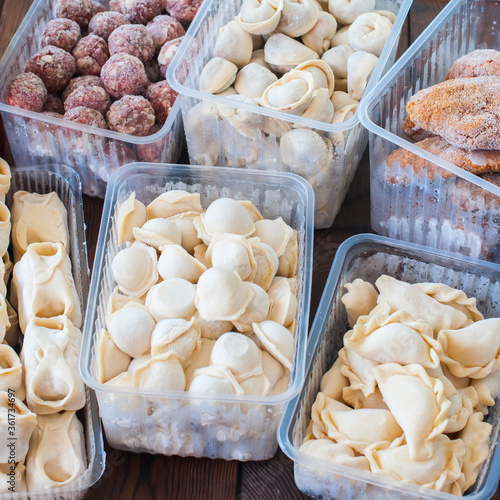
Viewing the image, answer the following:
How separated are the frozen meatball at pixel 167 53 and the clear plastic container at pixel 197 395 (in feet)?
0.75

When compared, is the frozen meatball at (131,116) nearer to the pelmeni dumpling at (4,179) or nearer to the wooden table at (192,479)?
the pelmeni dumpling at (4,179)

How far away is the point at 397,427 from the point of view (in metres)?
0.68

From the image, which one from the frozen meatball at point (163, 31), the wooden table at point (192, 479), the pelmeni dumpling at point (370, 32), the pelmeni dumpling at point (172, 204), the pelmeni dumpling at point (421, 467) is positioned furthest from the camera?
the frozen meatball at point (163, 31)

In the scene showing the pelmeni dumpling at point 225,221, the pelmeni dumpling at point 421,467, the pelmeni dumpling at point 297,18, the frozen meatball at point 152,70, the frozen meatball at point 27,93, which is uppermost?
the pelmeni dumpling at point 297,18

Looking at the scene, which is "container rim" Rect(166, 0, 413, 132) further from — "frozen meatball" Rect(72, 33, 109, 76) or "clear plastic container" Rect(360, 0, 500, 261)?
"frozen meatball" Rect(72, 33, 109, 76)

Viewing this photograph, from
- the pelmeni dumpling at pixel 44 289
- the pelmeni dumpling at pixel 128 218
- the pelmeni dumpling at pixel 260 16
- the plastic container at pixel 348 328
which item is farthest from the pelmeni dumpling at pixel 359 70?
the pelmeni dumpling at pixel 44 289

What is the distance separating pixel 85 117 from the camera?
908 mm

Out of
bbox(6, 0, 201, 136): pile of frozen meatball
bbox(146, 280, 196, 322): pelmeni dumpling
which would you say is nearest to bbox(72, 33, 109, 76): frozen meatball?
bbox(6, 0, 201, 136): pile of frozen meatball

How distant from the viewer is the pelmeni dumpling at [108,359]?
2.26 feet

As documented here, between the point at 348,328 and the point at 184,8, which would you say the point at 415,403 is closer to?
the point at 348,328

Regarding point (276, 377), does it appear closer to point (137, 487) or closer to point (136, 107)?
point (137, 487)

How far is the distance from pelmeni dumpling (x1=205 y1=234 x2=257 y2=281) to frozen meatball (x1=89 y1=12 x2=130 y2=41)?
46 cm

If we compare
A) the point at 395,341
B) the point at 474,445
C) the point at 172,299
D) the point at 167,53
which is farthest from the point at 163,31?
the point at 474,445

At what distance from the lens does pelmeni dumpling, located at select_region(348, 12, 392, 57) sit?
95 centimetres
